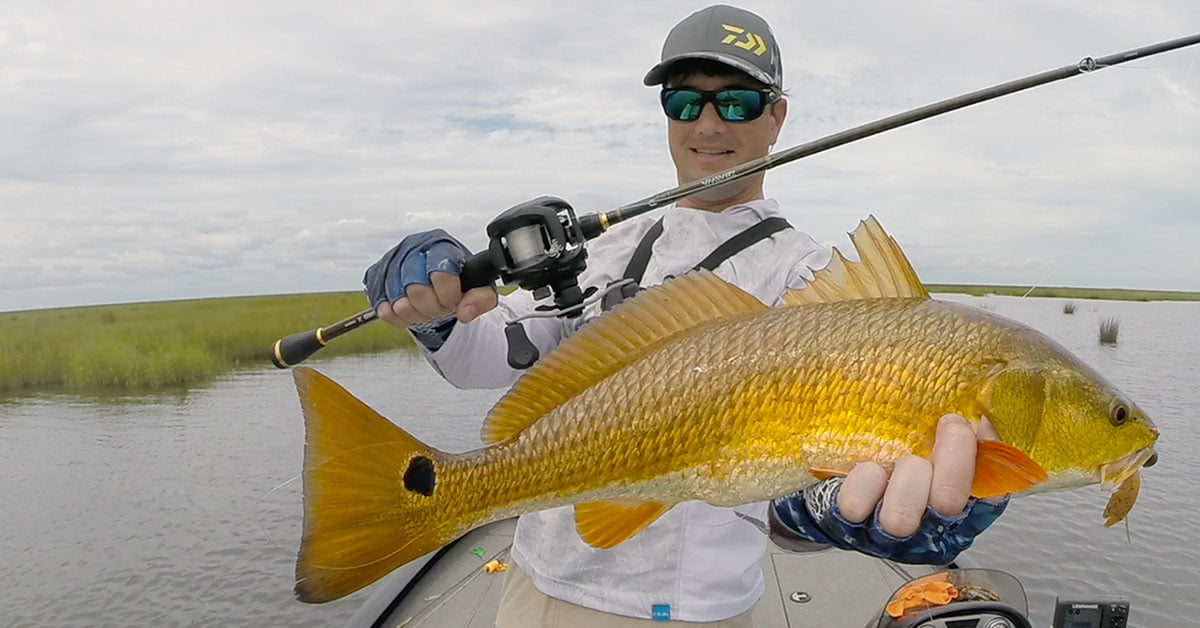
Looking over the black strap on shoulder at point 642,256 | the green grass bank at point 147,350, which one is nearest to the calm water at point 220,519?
the green grass bank at point 147,350

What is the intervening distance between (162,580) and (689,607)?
9965 mm

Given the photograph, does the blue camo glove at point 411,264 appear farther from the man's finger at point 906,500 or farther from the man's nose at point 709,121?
the man's finger at point 906,500

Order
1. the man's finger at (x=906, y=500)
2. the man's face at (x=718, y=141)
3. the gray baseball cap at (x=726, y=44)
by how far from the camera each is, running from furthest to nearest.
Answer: the man's face at (x=718, y=141) < the gray baseball cap at (x=726, y=44) < the man's finger at (x=906, y=500)

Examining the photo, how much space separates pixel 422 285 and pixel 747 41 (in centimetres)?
152

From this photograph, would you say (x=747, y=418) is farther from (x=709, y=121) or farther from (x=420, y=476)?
(x=709, y=121)

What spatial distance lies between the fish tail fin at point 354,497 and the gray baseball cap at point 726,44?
67.3 inches

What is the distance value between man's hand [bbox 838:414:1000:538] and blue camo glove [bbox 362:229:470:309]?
122cm

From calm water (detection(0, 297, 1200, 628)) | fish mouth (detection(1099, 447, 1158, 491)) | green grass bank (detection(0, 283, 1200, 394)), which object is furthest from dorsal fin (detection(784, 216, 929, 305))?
green grass bank (detection(0, 283, 1200, 394))

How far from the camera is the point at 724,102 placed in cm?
273

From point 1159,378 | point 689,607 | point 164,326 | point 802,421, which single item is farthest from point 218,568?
point 1159,378

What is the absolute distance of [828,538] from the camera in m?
1.92

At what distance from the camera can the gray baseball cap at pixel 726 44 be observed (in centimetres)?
263

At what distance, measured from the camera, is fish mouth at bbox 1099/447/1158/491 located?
6.12 ft

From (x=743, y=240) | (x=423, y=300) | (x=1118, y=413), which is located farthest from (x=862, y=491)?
(x=423, y=300)
